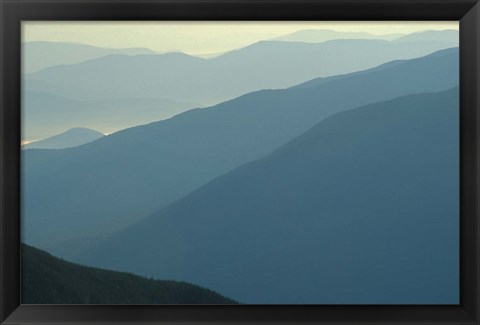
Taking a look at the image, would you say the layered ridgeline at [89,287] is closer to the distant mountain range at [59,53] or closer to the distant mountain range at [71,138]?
the distant mountain range at [71,138]

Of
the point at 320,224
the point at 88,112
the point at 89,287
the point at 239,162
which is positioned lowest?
the point at 89,287

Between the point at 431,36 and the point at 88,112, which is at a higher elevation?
the point at 431,36

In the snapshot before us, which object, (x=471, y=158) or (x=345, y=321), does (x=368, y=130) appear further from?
(x=345, y=321)

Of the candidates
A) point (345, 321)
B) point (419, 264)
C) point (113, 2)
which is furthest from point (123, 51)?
point (419, 264)

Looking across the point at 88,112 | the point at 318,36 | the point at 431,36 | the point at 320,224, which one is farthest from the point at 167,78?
the point at 431,36

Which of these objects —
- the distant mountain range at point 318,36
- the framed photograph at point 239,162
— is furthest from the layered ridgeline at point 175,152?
the distant mountain range at point 318,36

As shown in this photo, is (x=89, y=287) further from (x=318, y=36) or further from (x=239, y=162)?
(x=318, y=36)

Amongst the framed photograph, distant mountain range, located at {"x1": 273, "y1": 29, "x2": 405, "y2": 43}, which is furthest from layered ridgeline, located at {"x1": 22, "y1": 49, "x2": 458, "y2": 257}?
distant mountain range, located at {"x1": 273, "y1": 29, "x2": 405, "y2": 43}

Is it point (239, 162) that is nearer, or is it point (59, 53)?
point (59, 53)

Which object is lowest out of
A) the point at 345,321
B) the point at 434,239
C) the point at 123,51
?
the point at 345,321
